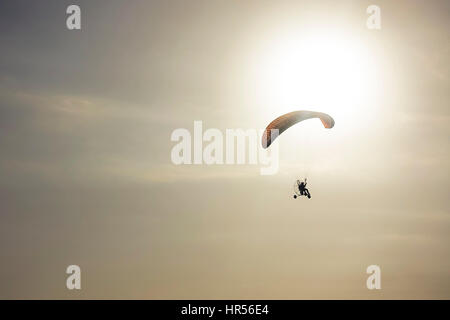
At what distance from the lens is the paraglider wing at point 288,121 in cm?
6419

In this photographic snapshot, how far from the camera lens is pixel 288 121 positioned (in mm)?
64875

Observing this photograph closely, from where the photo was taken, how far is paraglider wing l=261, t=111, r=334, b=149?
64.2 meters
